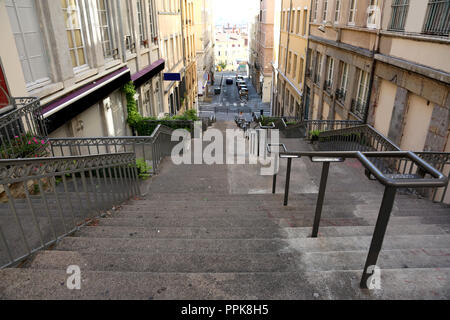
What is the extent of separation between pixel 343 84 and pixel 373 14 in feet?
11.8

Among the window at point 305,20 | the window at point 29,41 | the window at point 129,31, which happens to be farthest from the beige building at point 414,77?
the window at point 305,20

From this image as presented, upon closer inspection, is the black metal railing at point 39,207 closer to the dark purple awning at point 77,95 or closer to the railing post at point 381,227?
the dark purple awning at point 77,95

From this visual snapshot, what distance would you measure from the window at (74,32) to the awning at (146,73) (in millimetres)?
3802

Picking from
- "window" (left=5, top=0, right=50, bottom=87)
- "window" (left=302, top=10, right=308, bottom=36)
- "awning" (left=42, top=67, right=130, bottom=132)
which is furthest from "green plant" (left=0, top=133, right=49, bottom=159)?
"window" (left=302, top=10, right=308, bottom=36)

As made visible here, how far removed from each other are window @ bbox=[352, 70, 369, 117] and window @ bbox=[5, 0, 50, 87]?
10.1 m

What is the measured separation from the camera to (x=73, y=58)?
8.30 meters

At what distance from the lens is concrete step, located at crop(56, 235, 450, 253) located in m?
3.20

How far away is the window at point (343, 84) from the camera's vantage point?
13.2 metres

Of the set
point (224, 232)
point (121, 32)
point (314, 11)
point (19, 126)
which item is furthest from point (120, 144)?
point (314, 11)

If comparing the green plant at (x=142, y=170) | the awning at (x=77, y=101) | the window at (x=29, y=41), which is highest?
the window at (x=29, y=41)

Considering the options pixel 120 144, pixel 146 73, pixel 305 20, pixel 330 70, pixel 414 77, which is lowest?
pixel 120 144

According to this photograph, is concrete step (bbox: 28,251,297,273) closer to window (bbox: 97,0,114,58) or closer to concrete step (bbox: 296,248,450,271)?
concrete step (bbox: 296,248,450,271)

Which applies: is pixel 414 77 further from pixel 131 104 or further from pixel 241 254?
pixel 131 104
